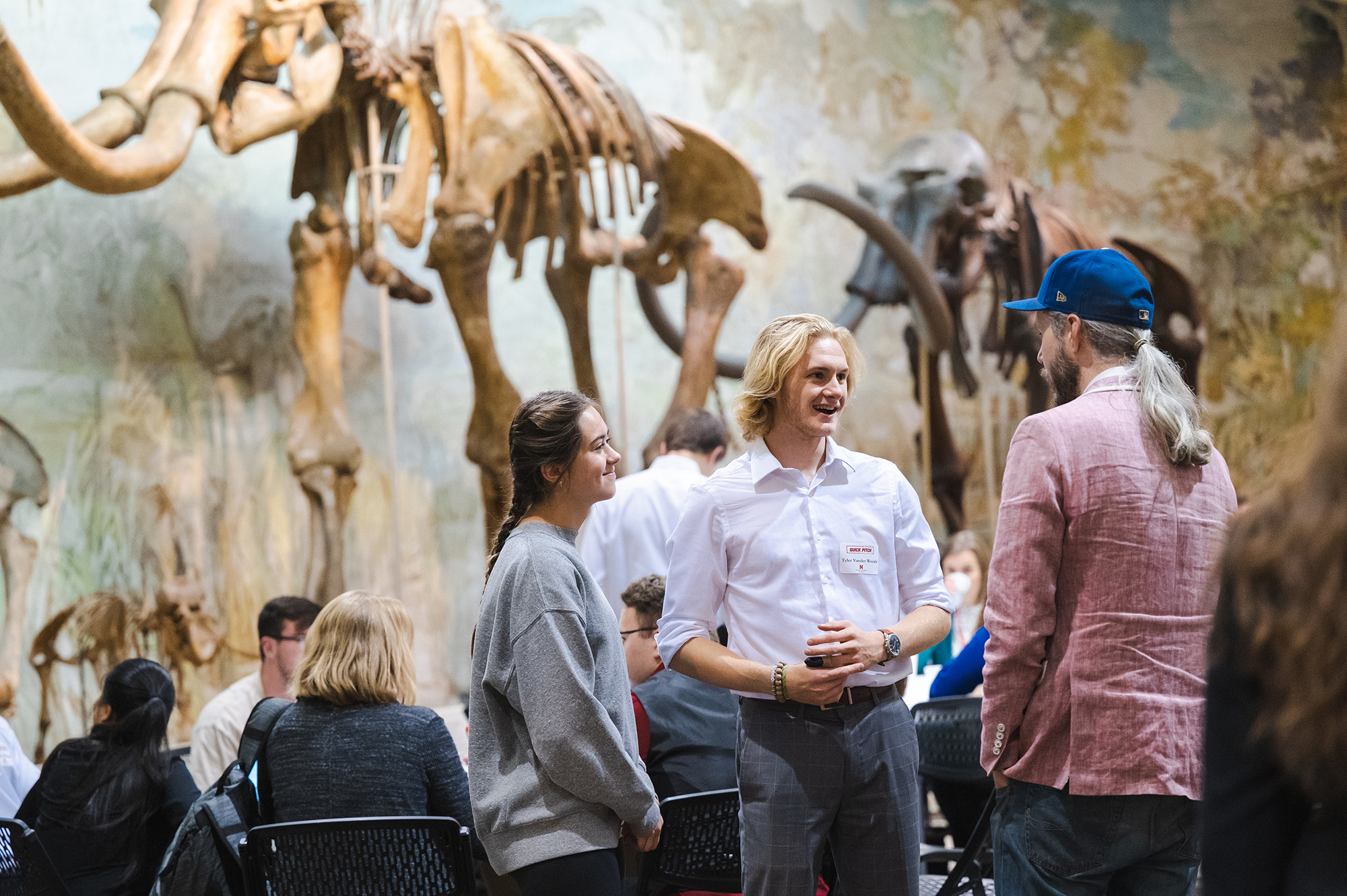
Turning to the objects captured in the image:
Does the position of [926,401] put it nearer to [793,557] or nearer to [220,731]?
[220,731]

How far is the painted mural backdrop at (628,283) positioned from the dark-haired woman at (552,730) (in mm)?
4148

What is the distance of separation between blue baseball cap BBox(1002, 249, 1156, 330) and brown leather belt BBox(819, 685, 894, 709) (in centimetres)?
75

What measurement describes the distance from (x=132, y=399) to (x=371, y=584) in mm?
1757

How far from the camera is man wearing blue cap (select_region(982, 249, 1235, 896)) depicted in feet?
6.51

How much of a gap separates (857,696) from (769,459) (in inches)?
19.0

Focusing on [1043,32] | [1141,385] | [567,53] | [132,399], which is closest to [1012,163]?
[1043,32]

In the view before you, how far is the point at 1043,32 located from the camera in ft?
38.4

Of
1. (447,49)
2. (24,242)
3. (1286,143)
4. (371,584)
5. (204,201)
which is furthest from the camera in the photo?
(1286,143)

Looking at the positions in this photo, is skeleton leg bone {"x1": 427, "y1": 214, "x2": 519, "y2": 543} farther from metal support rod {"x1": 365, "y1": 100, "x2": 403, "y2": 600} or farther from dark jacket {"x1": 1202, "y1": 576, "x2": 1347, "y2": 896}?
dark jacket {"x1": 1202, "y1": 576, "x2": 1347, "y2": 896}

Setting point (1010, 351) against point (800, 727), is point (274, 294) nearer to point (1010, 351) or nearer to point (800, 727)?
point (1010, 351)

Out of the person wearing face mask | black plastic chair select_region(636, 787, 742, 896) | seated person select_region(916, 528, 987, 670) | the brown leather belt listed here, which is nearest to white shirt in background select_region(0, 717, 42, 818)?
black plastic chair select_region(636, 787, 742, 896)

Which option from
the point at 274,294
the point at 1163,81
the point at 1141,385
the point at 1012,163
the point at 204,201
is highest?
the point at 1163,81

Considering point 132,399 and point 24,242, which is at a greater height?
point 24,242

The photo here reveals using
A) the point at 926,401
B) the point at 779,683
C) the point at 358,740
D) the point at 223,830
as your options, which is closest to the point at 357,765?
the point at 358,740
